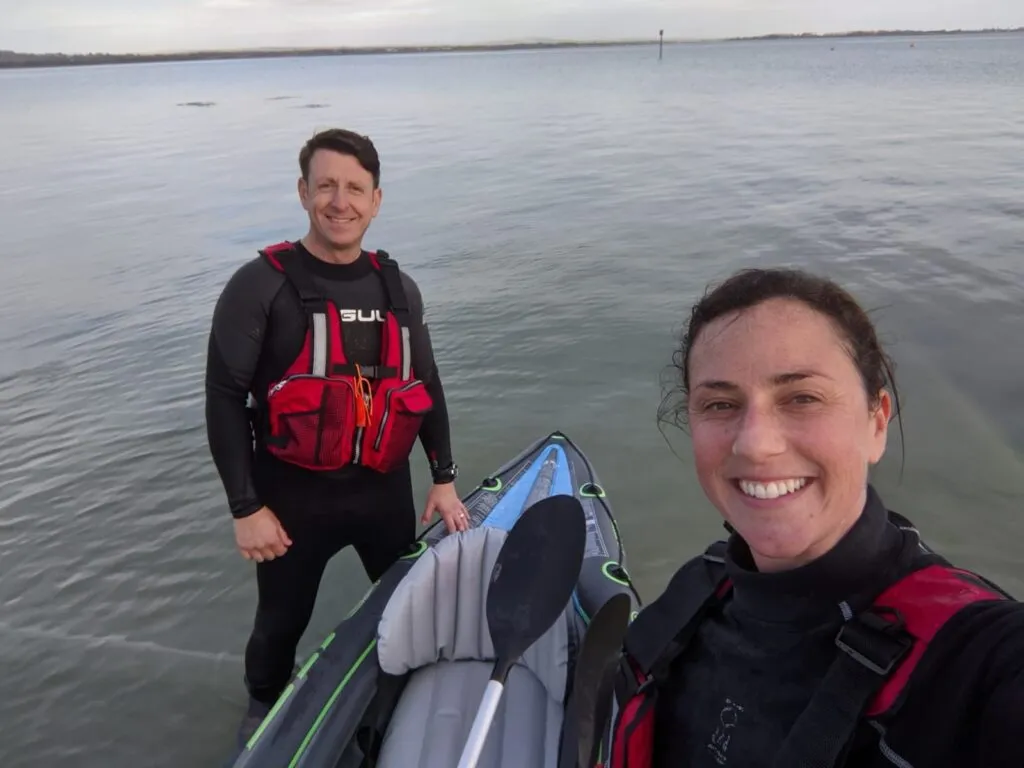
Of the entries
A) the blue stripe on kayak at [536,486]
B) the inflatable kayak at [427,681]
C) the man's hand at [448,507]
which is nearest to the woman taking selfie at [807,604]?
the inflatable kayak at [427,681]

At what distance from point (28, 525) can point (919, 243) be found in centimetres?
903

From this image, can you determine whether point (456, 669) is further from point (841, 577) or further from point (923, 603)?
point (923, 603)

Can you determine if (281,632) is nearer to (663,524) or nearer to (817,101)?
(663,524)

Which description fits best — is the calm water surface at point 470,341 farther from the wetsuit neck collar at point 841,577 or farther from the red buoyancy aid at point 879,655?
the red buoyancy aid at point 879,655

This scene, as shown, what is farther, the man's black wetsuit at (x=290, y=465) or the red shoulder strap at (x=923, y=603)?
the man's black wetsuit at (x=290, y=465)

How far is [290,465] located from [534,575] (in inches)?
38.5

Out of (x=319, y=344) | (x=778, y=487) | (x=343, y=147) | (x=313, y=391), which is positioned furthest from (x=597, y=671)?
(x=343, y=147)

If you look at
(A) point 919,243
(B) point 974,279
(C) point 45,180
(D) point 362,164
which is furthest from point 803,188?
(C) point 45,180

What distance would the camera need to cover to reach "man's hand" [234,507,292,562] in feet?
7.72

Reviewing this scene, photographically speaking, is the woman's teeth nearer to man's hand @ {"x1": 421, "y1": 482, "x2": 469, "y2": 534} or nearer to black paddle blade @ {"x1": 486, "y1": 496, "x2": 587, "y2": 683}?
black paddle blade @ {"x1": 486, "y1": 496, "x2": 587, "y2": 683}

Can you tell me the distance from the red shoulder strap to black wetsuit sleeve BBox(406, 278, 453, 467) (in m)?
1.78

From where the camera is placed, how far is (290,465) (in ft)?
8.13

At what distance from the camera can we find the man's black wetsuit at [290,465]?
7.49 ft

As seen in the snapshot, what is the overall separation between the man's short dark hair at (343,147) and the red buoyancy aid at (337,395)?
1.01 feet
